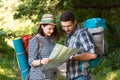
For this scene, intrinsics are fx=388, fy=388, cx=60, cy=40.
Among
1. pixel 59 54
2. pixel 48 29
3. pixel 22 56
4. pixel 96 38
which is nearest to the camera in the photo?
pixel 59 54

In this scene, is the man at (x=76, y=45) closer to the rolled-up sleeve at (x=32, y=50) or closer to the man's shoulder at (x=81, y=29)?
the man's shoulder at (x=81, y=29)

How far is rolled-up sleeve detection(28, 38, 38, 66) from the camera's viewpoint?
13.8 ft

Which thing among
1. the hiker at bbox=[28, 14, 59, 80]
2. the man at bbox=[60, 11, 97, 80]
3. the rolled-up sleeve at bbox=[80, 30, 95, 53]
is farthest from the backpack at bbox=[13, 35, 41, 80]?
the rolled-up sleeve at bbox=[80, 30, 95, 53]

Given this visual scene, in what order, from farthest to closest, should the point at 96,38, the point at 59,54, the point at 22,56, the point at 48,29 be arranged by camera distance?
the point at 22,56 → the point at 48,29 → the point at 96,38 → the point at 59,54

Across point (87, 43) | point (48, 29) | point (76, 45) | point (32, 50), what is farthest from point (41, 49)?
point (87, 43)

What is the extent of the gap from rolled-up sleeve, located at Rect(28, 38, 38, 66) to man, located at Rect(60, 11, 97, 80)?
0.36 m

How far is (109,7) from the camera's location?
9.86 meters

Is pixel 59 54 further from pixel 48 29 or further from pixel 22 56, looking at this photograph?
pixel 22 56

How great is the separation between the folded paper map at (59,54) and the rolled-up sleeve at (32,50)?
0.31 meters

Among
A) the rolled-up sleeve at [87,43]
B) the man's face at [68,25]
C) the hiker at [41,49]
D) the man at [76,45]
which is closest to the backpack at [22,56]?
the hiker at [41,49]

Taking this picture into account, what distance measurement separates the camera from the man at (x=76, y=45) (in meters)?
4.04

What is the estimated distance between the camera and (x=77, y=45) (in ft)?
13.4

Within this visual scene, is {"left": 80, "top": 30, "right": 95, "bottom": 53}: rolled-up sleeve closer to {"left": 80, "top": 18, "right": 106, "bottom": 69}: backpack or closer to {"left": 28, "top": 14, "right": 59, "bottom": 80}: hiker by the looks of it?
{"left": 80, "top": 18, "right": 106, "bottom": 69}: backpack

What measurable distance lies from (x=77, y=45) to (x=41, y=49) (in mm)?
431
